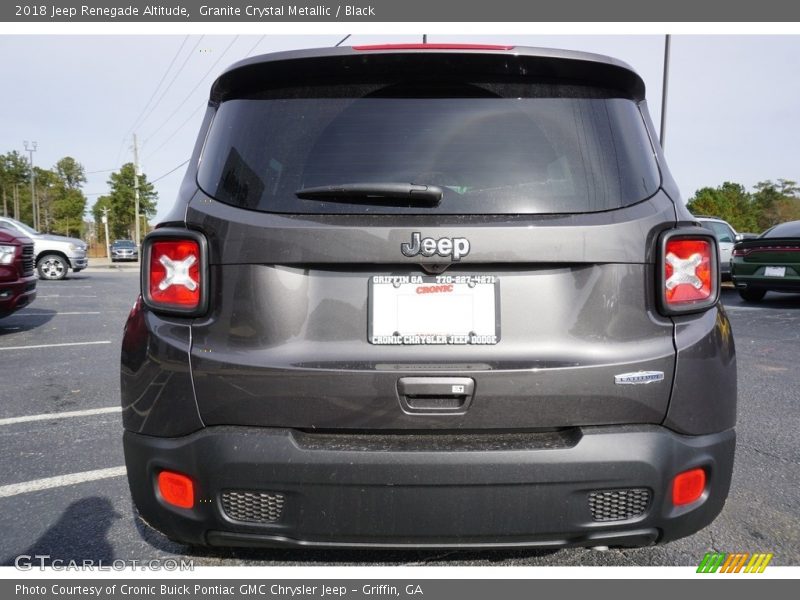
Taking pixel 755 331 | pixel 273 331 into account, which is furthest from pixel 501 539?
pixel 755 331

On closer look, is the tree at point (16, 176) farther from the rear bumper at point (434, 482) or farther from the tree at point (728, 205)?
the rear bumper at point (434, 482)

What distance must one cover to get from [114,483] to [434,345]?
2113mm

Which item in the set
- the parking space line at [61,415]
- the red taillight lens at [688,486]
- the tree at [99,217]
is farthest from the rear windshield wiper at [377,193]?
the tree at [99,217]

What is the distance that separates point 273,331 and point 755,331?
26.8ft

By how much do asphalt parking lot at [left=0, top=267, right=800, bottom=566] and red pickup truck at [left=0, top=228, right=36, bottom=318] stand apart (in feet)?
3.46

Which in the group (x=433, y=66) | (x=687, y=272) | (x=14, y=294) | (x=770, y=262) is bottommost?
(x=14, y=294)

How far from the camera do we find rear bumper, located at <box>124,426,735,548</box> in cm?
161

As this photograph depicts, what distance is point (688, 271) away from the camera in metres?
1.74

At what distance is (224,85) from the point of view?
74.1 inches

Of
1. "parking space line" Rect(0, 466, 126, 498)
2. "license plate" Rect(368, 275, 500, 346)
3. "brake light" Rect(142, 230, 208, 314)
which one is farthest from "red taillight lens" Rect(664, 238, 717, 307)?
"parking space line" Rect(0, 466, 126, 498)

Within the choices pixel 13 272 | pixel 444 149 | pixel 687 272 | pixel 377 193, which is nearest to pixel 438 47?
pixel 444 149

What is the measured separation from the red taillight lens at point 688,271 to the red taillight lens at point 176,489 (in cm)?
148

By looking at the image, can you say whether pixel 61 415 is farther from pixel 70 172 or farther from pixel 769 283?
pixel 70 172
